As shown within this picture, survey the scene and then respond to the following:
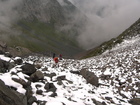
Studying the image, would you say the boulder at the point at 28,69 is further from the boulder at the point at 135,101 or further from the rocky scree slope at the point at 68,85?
the boulder at the point at 135,101

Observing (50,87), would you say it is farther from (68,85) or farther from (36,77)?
(68,85)

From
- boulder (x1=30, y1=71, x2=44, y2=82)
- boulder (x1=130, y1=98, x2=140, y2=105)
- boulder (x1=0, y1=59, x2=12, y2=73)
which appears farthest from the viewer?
boulder (x1=130, y1=98, x2=140, y2=105)

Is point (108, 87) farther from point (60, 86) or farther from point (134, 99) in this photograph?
point (60, 86)

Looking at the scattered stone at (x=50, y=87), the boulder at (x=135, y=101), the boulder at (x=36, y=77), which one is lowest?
the boulder at (x=135, y=101)

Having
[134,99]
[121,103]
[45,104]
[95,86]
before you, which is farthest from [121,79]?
[45,104]

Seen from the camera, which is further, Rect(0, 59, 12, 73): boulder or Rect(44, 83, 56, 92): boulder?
Rect(44, 83, 56, 92): boulder

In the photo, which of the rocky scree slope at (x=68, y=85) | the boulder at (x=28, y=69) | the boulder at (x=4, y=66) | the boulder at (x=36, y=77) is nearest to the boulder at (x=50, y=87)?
the rocky scree slope at (x=68, y=85)

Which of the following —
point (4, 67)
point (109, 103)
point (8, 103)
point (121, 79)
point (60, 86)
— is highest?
point (121, 79)

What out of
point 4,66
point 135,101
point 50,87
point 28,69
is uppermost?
point 28,69

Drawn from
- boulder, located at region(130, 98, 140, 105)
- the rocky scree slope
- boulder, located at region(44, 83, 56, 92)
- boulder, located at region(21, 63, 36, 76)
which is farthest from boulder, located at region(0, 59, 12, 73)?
boulder, located at region(130, 98, 140, 105)

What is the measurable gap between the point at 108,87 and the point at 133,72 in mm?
4648

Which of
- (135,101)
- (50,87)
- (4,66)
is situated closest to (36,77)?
(50,87)

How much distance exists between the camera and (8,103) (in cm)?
827

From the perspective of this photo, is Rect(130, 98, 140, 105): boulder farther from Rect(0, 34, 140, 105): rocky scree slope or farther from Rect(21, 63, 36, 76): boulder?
Rect(21, 63, 36, 76): boulder
